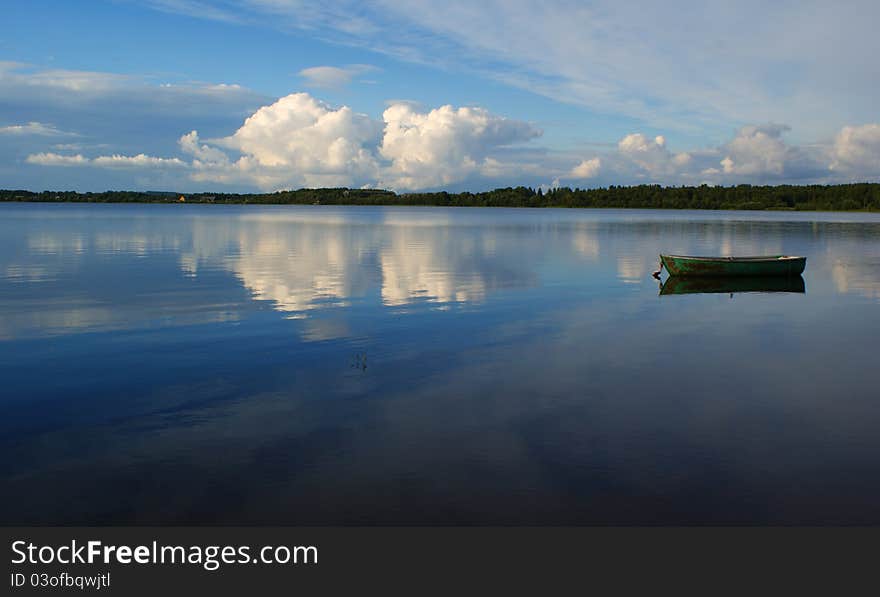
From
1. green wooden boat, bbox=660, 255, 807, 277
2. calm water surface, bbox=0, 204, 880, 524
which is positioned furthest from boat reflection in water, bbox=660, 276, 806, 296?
calm water surface, bbox=0, 204, 880, 524

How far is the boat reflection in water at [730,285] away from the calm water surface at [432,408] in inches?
131

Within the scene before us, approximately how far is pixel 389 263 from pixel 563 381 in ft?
113

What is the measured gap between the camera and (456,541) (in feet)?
33.4

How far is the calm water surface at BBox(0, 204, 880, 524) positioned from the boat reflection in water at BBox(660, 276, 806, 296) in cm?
332

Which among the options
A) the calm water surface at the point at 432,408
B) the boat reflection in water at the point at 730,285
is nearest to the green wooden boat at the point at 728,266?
the boat reflection in water at the point at 730,285

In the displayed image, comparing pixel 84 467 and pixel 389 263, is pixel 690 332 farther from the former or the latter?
pixel 389 263

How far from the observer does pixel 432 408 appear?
1612 centimetres

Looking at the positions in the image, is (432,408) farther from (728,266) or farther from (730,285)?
(728,266)

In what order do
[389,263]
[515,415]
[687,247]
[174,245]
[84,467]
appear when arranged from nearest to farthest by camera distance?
[84,467]
[515,415]
[389,263]
[174,245]
[687,247]

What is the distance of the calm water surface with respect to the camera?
11.3m

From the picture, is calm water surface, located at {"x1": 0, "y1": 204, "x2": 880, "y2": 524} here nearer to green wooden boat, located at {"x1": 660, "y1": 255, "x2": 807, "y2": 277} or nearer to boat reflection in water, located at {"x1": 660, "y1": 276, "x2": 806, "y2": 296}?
boat reflection in water, located at {"x1": 660, "y1": 276, "x2": 806, "y2": 296}

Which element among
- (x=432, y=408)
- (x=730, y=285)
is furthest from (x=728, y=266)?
(x=432, y=408)

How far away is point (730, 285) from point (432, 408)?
30350 millimetres

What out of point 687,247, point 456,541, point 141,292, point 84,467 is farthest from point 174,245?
point 456,541
